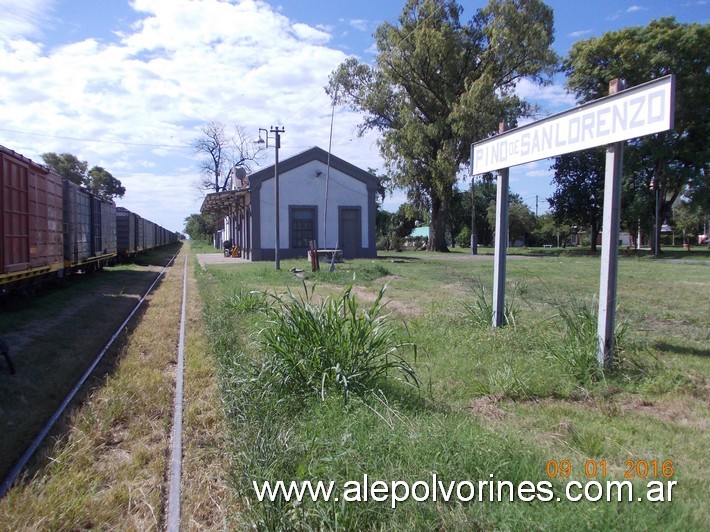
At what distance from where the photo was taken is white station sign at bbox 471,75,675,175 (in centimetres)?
474

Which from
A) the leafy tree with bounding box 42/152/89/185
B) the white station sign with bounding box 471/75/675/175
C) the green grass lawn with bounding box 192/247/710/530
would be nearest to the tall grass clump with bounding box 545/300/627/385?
the green grass lawn with bounding box 192/247/710/530

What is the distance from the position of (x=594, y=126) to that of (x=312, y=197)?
25.9 meters

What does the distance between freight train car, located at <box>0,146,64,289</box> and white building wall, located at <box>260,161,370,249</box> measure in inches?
641

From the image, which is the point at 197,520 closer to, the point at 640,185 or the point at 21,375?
the point at 21,375

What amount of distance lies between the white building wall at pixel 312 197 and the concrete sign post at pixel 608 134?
23977 millimetres

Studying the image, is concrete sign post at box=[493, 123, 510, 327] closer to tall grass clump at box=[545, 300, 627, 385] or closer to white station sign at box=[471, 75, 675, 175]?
white station sign at box=[471, 75, 675, 175]

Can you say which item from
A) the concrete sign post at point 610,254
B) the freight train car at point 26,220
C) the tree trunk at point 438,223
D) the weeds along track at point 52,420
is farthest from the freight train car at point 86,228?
the tree trunk at point 438,223

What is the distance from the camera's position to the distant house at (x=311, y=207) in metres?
30.1

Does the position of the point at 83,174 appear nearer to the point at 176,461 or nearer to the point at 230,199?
the point at 230,199

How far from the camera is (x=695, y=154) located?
35.1 metres

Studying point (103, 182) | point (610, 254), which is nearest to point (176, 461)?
point (610, 254)

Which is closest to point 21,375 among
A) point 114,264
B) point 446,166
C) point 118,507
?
point 118,507

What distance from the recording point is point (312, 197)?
30766 mm

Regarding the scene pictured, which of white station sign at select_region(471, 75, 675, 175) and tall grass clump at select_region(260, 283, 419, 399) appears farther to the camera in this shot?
white station sign at select_region(471, 75, 675, 175)
